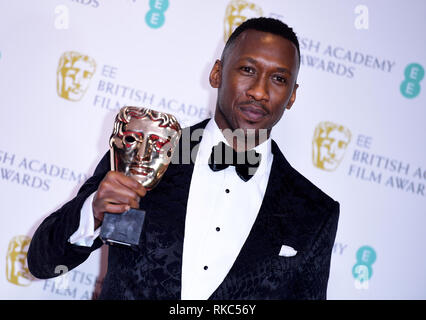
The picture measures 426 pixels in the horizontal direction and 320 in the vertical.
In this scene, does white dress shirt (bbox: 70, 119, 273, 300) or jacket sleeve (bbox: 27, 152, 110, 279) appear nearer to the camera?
jacket sleeve (bbox: 27, 152, 110, 279)

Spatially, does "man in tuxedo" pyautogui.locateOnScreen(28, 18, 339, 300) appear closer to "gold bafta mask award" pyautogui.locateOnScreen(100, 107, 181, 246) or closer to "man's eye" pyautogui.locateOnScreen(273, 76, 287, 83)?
"man's eye" pyautogui.locateOnScreen(273, 76, 287, 83)

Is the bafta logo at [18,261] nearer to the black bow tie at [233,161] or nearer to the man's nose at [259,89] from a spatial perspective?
the black bow tie at [233,161]

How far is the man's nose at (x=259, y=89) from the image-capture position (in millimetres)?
2057

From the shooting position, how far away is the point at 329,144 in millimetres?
2934

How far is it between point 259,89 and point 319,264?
2.39 feet

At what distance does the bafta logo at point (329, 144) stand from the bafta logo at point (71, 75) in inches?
50.2

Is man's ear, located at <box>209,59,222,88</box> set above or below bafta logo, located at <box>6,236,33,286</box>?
above

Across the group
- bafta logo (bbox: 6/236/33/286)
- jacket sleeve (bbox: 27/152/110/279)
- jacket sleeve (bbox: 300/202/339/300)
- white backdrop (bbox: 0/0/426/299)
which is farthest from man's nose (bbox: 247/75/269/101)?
bafta logo (bbox: 6/236/33/286)

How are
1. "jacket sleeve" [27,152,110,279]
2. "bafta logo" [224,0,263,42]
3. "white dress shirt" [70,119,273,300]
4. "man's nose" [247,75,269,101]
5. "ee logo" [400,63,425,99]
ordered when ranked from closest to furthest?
"jacket sleeve" [27,152,110,279], "white dress shirt" [70,119,273,300], "man's nose" [247,75,269,101], "bafta logo" [224,0,263,42], "ee logo" [400,63,425,99]

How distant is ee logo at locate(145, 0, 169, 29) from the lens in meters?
2.80

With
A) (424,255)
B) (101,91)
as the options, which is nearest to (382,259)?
(424,255)

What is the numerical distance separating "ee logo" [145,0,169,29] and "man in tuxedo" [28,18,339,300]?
67cm

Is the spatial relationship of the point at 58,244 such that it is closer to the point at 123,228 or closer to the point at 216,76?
the point at 123,228

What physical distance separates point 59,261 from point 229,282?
604mm
